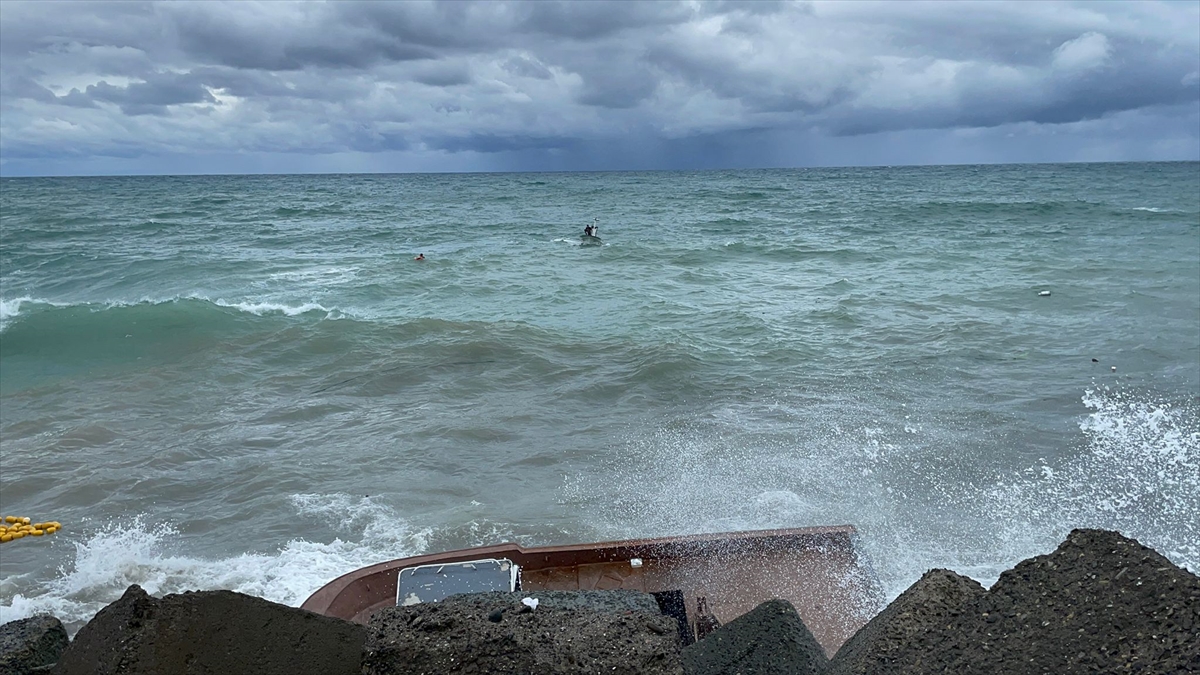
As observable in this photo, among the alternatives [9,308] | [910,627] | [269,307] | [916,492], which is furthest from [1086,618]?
[9,308]

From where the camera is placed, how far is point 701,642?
12.4 ft

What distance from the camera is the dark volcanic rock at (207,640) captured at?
10.6 ft

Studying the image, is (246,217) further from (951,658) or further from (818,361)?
(951,658)

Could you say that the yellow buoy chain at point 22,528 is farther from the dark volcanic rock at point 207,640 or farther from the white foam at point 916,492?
the dark volcanic rock at point 207,640

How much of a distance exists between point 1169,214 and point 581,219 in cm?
3130

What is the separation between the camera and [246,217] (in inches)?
1889

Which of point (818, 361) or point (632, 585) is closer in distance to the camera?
point (632, 585)

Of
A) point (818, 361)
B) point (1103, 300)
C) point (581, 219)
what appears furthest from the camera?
point (581, 219)

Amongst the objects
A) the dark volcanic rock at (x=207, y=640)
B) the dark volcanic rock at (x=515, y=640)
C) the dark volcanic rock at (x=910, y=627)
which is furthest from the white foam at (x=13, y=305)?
the dark volcanic rock at (x=910, y=627)

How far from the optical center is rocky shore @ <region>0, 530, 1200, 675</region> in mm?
2846

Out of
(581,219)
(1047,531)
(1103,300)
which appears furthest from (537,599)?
(581,219)

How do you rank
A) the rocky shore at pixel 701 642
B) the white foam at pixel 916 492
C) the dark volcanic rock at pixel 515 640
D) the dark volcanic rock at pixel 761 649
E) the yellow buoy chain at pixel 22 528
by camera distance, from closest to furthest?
1. the rocky shore at pixel 701 642
2. the dark volcanic rock at pixel 515 640
3. the dark volcanic rock at pixel 761 649
4. the white foam at pixel 916 492
5. the yellow buoy chain at pixel 22 528

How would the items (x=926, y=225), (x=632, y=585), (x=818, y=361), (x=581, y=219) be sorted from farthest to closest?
(x=581, y=219) → (x=926, y=225) → (x=818, y=361) → (x=632, y=585)

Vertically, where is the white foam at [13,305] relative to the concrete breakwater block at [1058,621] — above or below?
below
